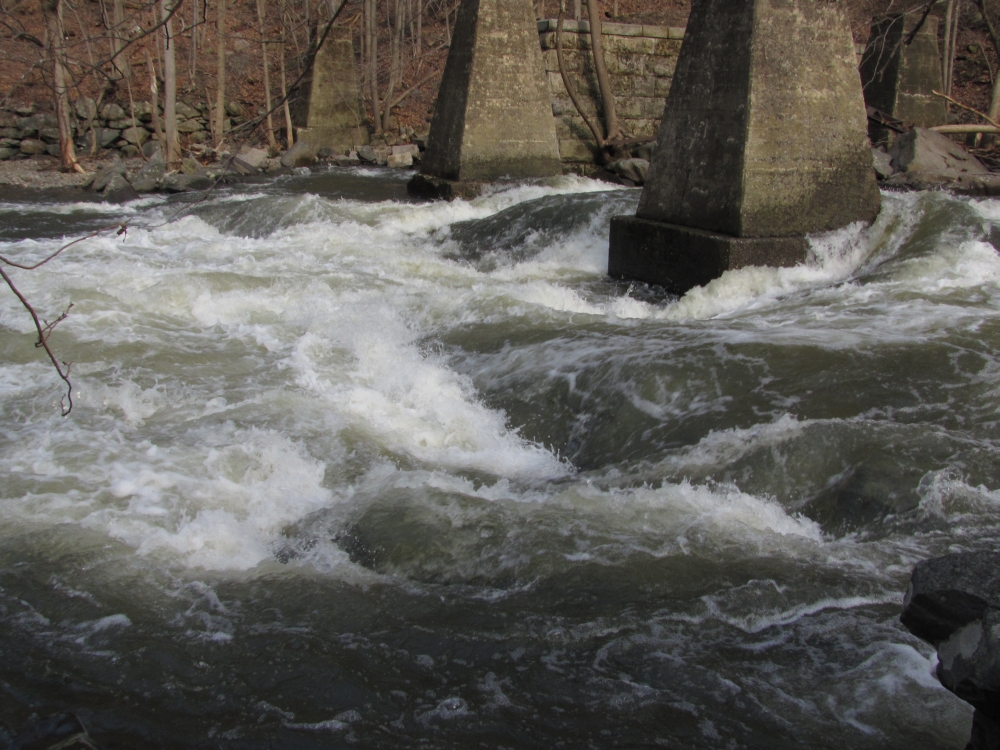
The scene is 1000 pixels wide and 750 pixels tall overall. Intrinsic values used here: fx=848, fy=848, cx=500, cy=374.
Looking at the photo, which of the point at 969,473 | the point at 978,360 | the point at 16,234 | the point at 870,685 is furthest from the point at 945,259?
the point at 16,234

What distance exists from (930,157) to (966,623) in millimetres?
12006

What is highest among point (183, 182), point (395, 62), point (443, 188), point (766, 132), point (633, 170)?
point (395, 62)

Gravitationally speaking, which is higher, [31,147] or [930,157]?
[930,157]

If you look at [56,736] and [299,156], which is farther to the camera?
[299,156]

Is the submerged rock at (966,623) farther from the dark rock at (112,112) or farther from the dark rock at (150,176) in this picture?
the dark rock at (112,112)

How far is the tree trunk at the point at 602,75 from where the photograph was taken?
14.5 metres

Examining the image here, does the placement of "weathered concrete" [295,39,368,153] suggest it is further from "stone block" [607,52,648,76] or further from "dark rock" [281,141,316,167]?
"stone block" [607,52,648,76]

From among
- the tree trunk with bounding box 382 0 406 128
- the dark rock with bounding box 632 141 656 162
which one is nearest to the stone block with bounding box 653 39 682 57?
the dark rock with bounding box 632 141 656 162

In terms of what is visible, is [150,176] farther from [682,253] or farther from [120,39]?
[120,39]

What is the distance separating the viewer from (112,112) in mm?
19406

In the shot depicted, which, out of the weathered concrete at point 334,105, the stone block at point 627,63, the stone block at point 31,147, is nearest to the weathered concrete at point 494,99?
the stone block at point 627,63

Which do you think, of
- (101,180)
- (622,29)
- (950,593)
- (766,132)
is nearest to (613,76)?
(622,29)

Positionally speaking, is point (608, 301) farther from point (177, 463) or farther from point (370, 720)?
point (370, 720)

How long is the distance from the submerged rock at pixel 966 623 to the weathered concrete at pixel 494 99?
33.0 ft
